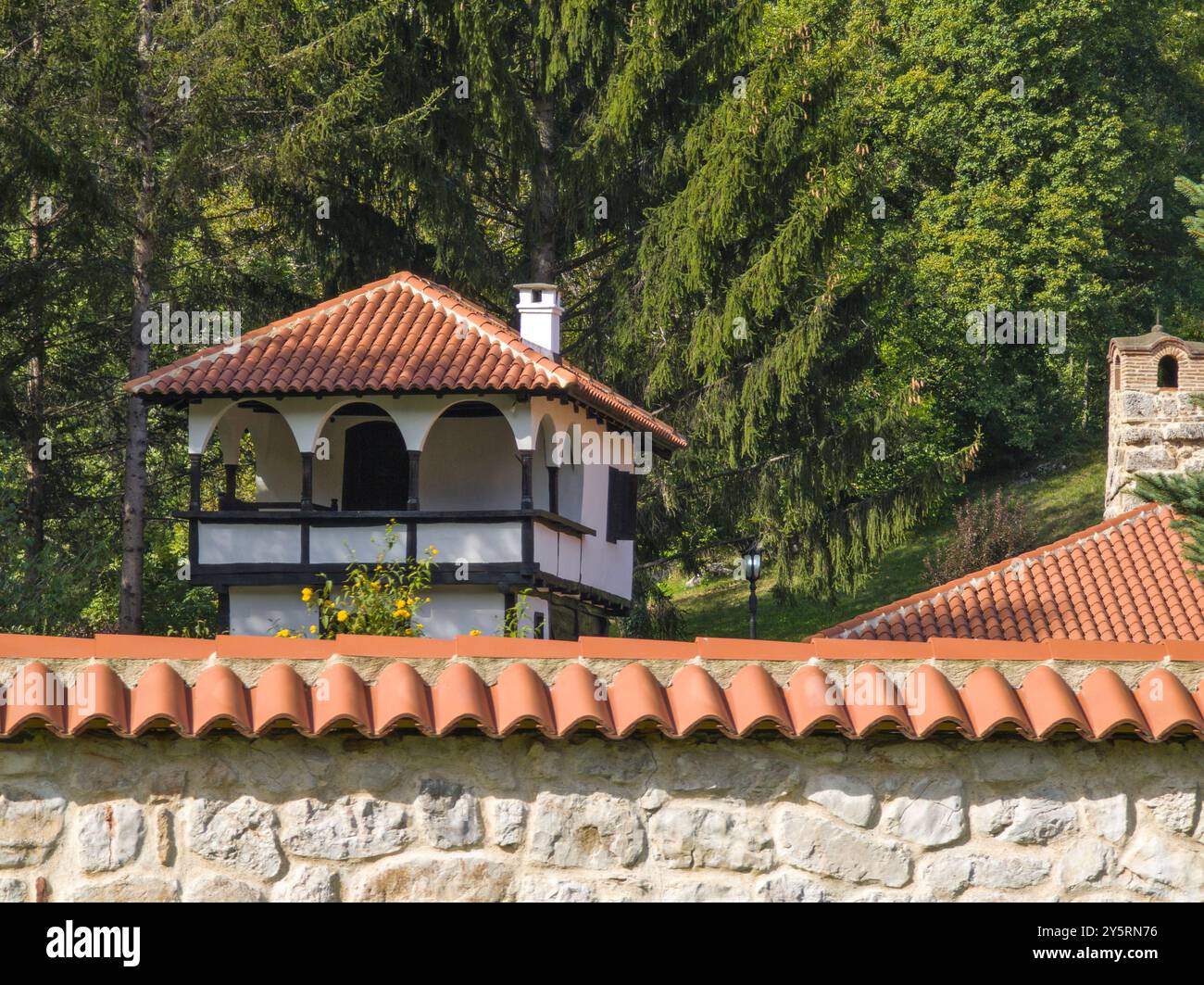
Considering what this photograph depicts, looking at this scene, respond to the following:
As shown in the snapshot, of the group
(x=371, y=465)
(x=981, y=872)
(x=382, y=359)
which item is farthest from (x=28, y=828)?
(x=371, y=465)

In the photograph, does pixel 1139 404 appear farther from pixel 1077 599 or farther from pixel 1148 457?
pixel 1077 599

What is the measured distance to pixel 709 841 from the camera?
17.6 ft

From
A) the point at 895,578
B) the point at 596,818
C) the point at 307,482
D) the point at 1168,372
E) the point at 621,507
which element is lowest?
the point at 895,578

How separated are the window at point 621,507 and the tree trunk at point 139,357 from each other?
6.60m

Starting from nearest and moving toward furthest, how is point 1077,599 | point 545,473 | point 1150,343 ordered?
point 1077,599 < point 545,473 < point 1150,343

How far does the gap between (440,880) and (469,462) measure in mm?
17112

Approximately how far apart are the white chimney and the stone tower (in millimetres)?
8034

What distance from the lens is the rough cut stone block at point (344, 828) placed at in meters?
5.30

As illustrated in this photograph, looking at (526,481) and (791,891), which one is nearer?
(791,891)

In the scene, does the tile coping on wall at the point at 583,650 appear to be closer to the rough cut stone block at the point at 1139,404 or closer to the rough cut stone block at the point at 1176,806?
the rough cut stone block at the point at 1176,806

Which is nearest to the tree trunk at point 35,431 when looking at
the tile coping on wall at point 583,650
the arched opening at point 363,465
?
the arched opening at point 363,465

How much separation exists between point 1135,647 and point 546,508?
16744 millimetres

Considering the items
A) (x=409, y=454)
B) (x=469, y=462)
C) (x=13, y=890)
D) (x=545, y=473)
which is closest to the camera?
(x=13, y=890)

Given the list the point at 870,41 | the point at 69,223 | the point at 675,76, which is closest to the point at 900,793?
the point at 69,223
